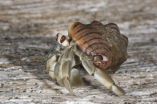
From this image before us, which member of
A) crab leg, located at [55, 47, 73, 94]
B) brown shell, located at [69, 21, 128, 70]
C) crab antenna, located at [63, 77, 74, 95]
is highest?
brown shell, located at [69, 21, 128, 70]

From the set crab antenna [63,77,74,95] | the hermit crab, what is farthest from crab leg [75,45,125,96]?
crab antenna [63,77,74,95]

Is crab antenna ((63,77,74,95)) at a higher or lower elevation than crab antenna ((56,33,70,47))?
lower

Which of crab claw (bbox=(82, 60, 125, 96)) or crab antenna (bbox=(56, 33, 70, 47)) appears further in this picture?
crab antenna (bbox=(56, 33, 70, 47))

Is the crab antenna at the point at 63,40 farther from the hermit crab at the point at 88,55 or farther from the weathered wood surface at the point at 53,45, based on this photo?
the weathered wood surface at the point at 53,45

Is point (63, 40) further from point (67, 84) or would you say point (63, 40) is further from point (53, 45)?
point (53, 45)

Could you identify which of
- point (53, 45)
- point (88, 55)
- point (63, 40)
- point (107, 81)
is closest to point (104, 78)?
point (107, 81)

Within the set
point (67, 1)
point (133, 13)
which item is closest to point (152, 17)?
point (133, 13)

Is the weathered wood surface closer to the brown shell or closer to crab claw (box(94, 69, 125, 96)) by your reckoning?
crab claw (box(94, 69, 125, 96))
